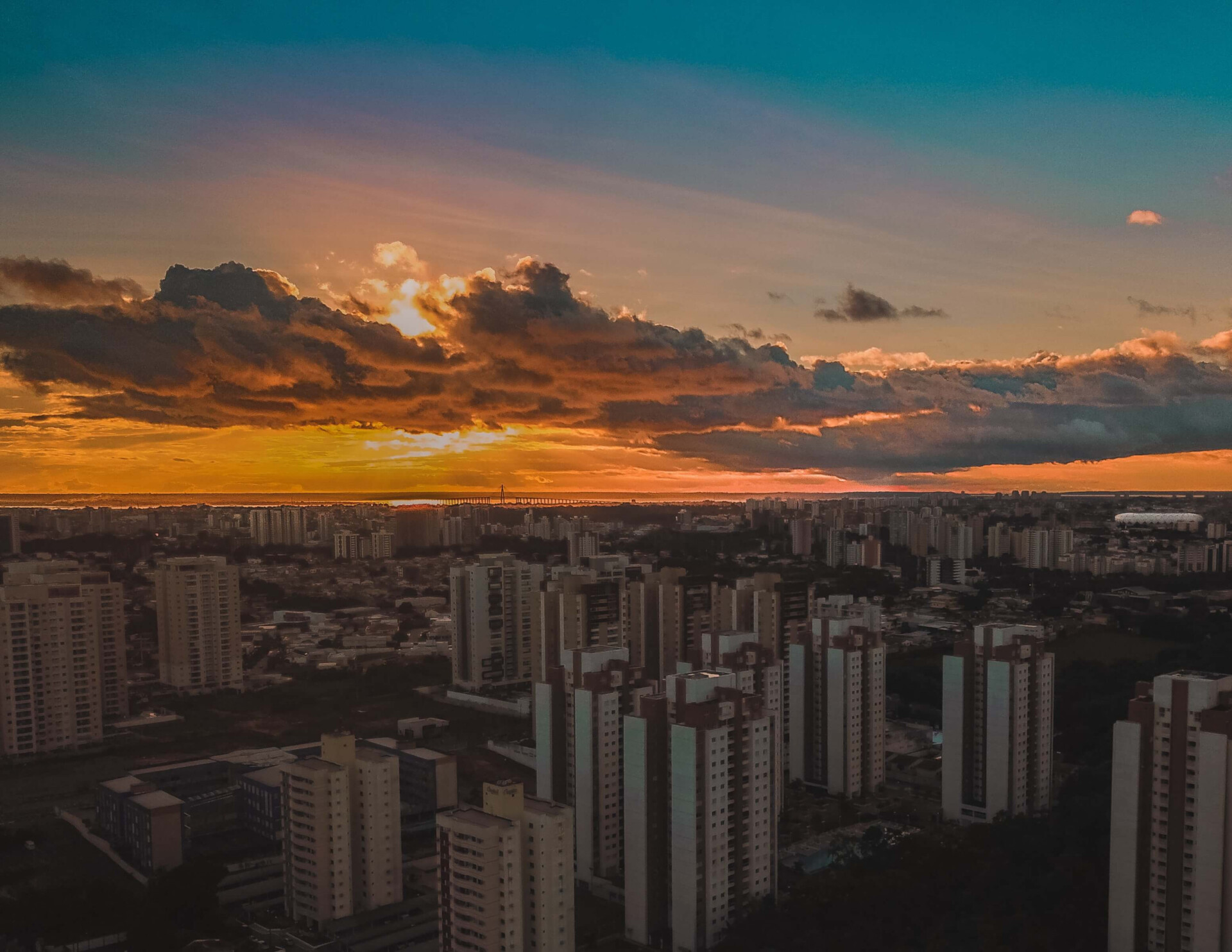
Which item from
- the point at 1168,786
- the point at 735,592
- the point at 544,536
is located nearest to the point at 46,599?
the point at 735,592

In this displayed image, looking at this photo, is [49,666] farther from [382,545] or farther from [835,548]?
[835,548]

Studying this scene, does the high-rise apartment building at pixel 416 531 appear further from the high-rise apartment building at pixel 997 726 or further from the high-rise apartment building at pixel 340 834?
the high-rise apartment building at pixel 340 834

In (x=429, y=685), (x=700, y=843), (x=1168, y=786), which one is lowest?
(x=429, y=685)

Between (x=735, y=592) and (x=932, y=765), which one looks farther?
(x=735, y=592)

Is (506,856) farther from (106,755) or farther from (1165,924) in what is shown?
(106,755)

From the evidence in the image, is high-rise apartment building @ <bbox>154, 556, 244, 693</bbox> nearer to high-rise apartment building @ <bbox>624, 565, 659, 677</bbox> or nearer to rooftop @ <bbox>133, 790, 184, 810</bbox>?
high-rise apartment building @ <bbox>624, 565, 659, 677</bbox>

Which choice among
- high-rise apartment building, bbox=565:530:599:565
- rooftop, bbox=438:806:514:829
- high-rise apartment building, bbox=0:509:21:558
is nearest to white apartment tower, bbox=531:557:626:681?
rooftop, bbox=438:806:514:829
